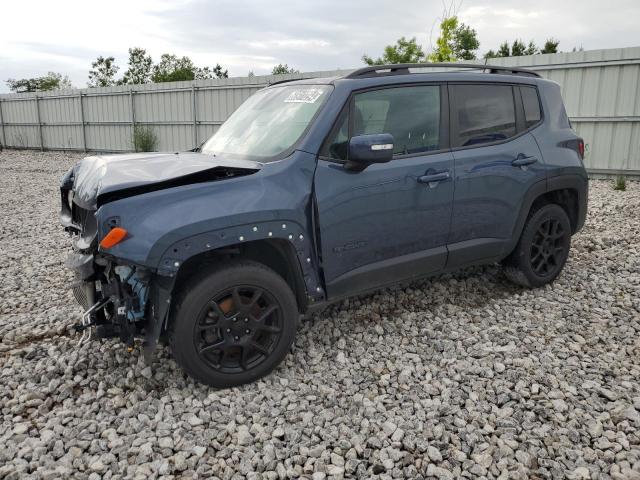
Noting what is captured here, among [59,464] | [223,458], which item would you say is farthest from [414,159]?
[59,464]

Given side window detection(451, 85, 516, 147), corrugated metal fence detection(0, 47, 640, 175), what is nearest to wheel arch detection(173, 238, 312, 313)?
side window detection(451, 85, 516, 147)

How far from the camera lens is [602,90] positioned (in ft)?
36.7

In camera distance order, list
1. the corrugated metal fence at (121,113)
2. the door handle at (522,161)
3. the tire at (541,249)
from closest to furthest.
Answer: the door handle at (522,161) → the tire at (541,249) → the corrugated metal fence at (121,113)

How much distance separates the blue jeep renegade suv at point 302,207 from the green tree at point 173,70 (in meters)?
50.9

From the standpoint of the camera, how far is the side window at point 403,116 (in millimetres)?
3414

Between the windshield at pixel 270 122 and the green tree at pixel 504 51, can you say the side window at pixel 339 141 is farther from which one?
the green tree at pixel 504 51

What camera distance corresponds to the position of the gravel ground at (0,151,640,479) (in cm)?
247

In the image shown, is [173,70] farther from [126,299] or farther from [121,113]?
[126,299]

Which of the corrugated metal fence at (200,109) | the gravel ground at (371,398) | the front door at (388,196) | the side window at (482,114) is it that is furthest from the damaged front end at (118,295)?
the corrugated metal fence at (200,109)

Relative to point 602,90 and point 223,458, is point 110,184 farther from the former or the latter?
point 602,90

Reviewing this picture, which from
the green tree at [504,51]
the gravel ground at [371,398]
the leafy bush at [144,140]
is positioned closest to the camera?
the gravel ground at [371,398]

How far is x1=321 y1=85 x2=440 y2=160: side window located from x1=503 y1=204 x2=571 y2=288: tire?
1347 millimetres

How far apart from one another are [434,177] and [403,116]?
1.61 ft

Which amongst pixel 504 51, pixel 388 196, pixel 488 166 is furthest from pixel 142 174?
pixel 504 51
